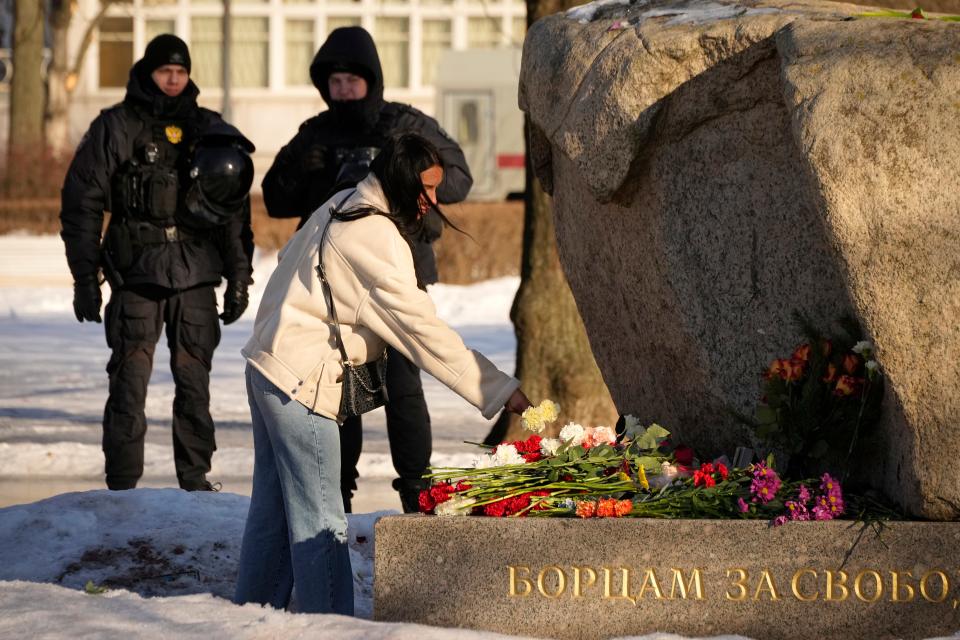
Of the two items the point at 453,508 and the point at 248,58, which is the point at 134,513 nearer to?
the point at 453,508

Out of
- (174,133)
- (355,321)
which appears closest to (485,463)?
(355,321)

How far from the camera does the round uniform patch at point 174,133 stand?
22.2ft

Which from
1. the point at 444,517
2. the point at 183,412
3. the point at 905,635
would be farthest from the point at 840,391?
the point at 183,412

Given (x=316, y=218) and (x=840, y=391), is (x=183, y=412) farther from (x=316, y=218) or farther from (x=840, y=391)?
(x=840, y=391)

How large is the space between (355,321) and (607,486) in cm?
95

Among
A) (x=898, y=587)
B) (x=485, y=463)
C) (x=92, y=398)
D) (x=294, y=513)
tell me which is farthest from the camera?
(x=92, y=398)

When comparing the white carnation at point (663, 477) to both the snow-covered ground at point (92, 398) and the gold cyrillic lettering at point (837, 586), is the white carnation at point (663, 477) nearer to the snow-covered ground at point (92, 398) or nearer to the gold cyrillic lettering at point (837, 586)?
the gold cyrillic lettering at point (837, 586)

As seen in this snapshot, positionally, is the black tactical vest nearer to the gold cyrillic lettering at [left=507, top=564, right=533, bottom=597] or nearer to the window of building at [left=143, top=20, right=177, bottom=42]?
the gold cyrillic lettering at [left=507, top=564, right=533, bottom=597]

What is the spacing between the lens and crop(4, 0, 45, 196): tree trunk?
80.0 feet

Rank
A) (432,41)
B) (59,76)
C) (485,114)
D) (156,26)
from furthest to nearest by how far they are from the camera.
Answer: (156,26) < (432,41) < (59,76) < (485,114)

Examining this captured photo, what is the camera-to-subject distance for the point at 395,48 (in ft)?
113

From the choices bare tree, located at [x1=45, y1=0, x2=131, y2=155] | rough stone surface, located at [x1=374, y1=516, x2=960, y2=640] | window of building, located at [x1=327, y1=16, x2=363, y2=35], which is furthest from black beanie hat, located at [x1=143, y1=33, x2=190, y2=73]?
window of building, located at [x1=327, y1=16, x2=363, y2=35]

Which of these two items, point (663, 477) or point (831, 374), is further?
point (663, 477)

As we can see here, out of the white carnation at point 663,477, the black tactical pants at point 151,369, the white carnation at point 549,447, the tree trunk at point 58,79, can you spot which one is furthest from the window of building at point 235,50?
the white carnation at point 663,477
